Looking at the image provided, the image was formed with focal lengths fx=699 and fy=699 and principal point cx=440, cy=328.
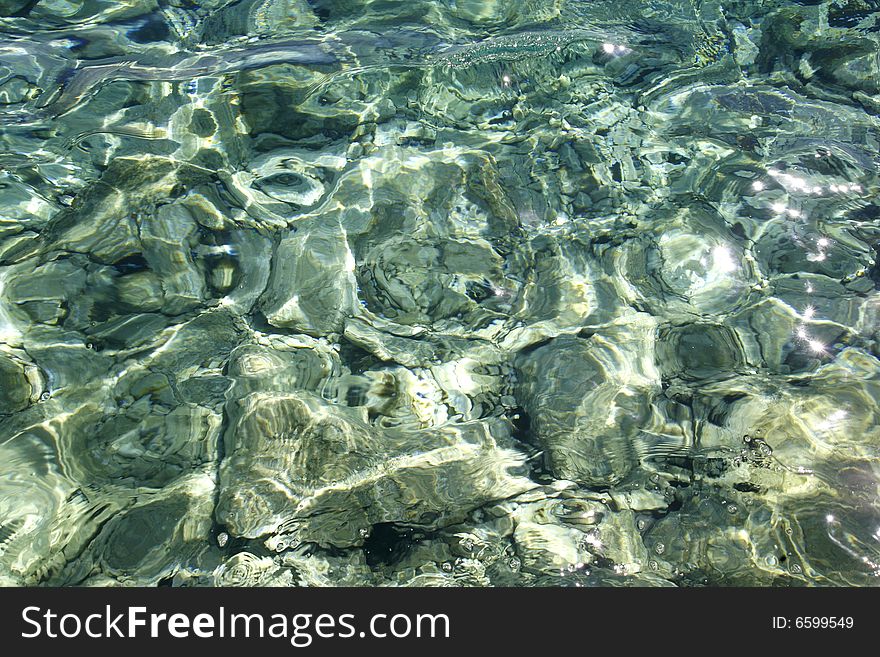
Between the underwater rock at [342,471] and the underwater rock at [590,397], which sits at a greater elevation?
the underwater rock at [590,397]

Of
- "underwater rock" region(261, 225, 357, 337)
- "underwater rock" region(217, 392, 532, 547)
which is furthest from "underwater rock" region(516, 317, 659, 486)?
"underwater rock" region(261, 225, 357, 337)

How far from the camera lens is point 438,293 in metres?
2.86

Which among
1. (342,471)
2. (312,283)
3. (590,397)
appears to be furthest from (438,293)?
(342,471)

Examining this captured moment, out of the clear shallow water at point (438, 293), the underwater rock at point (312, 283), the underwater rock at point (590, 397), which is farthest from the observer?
the underwater rock at point (312, 283)

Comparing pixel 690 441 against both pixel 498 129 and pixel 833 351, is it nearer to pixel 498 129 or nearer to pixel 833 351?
pixel 833 351

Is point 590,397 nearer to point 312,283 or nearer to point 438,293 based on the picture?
point 438,293

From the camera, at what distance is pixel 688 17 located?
13.0 feet

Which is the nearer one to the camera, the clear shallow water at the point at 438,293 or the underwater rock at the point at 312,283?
the clear shallow water at the point at 438,293

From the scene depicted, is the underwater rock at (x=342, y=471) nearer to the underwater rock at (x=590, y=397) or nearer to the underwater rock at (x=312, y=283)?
the underwater rock at (x=590, y=397)

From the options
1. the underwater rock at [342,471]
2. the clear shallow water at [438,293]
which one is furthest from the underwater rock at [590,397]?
the underwater rock at [342,471]

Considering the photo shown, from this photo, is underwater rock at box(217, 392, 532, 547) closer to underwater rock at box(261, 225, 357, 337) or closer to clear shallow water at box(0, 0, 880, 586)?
clear shallow water at box(0, 0, 880, 586)

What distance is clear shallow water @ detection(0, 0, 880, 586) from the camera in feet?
7.36

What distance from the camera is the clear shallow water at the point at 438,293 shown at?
2.24 metres
